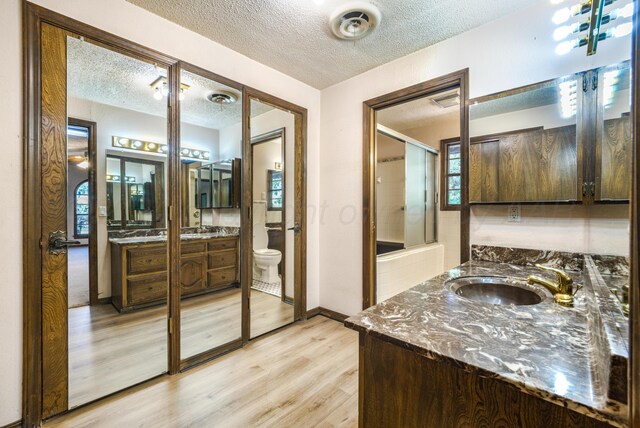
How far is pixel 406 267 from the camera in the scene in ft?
11.0

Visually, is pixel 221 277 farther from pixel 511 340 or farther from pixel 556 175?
pixel 556 175

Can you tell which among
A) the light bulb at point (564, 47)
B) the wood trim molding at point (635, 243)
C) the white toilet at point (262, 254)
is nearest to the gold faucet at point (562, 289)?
the wood trim molding at point (635, 243)

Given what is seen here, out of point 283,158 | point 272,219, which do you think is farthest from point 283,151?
point 272,219

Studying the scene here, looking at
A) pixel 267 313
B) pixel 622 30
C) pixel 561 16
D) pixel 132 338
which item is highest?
pixel 561 16

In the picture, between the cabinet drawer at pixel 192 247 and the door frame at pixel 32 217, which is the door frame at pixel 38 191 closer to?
the door frame at pixel 32 217

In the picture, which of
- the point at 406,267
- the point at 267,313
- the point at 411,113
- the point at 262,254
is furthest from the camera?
the point at 411,113

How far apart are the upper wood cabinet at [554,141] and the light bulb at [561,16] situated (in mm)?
348

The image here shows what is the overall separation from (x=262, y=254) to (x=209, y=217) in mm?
804

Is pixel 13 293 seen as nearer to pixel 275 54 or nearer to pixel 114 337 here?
pixel 114 337

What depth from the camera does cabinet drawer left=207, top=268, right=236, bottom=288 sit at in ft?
7.86

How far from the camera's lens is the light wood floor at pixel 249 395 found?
152 centimetres

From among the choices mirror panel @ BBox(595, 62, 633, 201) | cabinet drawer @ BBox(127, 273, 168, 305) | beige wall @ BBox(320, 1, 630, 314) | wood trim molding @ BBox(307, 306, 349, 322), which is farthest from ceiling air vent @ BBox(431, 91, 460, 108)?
cabinet drawer @ BBox(127, 273, 168, 305)

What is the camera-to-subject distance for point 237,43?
2221 millimetres

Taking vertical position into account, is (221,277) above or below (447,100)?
below
